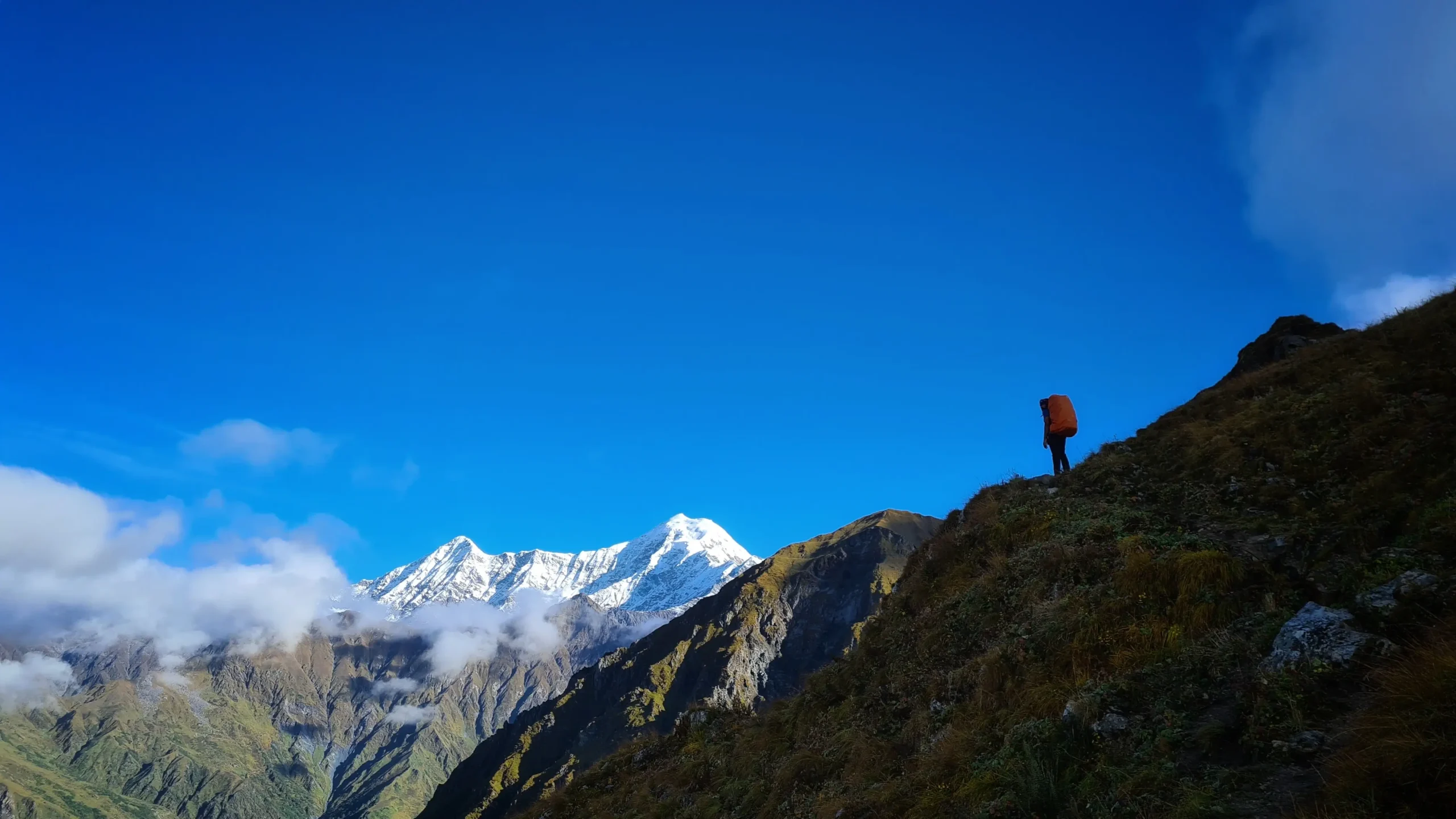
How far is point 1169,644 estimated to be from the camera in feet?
38.1

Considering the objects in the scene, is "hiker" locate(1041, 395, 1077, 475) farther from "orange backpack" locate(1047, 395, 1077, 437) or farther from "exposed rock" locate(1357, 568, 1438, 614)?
"exposed rock" locate(1357, 568, 1438, 614)

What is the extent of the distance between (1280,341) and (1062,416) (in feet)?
35.5

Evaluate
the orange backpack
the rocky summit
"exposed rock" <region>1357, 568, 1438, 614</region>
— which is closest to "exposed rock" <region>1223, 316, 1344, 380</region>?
the rocky summit

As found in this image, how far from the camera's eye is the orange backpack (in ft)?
83.5

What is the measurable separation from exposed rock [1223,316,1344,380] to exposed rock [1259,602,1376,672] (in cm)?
2173

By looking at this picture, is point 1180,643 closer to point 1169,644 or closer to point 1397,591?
point 1169,644

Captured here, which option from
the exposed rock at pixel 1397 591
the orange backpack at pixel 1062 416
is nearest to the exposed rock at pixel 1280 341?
the orange backpack at pixel 1062 416

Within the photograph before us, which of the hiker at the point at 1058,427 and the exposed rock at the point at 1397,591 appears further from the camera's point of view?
the hiker at the point at 1058,427

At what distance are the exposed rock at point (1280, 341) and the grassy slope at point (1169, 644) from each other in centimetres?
563

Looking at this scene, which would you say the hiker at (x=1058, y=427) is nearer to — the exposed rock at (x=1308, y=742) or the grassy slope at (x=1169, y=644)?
the grassy slope at (x=1169, y=644)

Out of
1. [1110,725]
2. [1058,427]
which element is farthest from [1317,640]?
[1058,427]

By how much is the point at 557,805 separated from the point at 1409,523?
23.9 meters

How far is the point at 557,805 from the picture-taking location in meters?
25.8

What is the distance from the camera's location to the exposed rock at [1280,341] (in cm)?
2866
